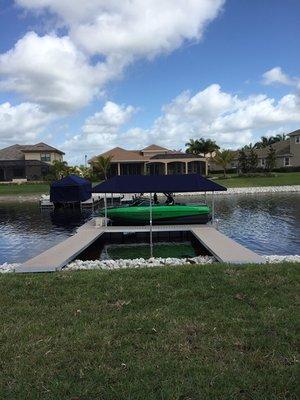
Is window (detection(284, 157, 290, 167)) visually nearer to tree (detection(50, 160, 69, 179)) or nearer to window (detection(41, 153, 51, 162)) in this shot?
tree (detection(50, 160, 69, 179))

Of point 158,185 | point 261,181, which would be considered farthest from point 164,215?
point 261,181

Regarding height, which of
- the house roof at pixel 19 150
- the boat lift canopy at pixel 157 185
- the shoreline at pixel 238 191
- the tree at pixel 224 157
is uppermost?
the house roof at pixel 19 150

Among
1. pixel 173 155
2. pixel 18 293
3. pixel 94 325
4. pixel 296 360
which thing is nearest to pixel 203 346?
pixel 296 360

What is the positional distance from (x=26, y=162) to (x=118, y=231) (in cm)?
5922

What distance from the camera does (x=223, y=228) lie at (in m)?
23.0

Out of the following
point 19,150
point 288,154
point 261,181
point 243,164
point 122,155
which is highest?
point 19,150

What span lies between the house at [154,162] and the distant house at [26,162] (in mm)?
9417

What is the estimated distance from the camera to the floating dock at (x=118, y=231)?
12.1 m

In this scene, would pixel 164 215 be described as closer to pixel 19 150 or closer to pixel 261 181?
pixel 261 181

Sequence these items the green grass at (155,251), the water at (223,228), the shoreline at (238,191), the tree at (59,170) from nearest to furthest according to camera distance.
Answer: the green grass at (155,251) → the water at (223,228) → the shoreline at (238,191) → the tree at (59,170)

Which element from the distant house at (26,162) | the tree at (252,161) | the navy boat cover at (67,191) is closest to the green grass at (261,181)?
the tree at (252,161)

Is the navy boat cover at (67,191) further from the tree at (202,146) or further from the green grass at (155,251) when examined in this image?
the tree at (202,146)

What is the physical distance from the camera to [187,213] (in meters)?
21.6

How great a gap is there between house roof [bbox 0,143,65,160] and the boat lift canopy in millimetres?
62043
